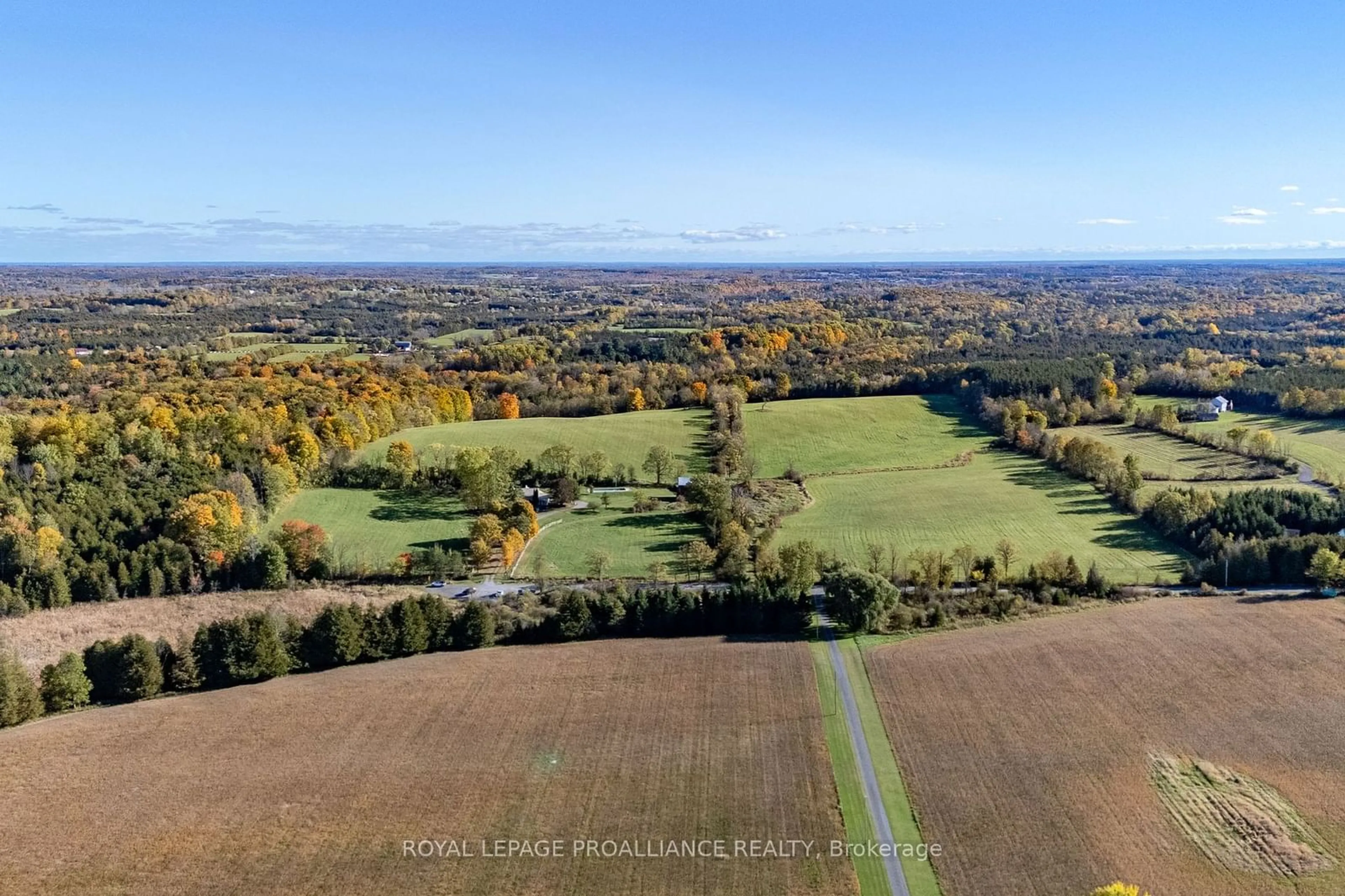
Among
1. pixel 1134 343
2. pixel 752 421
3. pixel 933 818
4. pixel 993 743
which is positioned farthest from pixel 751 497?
pixel 1134 343

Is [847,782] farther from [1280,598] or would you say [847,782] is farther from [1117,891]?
[1280,598]

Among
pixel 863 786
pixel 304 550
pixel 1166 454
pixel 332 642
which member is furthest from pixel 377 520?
pixel 1166 454

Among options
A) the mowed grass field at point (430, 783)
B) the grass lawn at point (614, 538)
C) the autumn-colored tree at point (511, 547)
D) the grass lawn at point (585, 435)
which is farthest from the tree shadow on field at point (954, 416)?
the mowed grass field at point (430, 783)

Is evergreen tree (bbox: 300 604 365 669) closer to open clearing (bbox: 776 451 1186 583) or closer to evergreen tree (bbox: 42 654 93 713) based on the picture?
evergreen tree (bbox: 42 654 93 713)

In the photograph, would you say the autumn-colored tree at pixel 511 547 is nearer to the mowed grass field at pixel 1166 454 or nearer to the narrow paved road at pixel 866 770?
the narrow paved road at pixel 866 770

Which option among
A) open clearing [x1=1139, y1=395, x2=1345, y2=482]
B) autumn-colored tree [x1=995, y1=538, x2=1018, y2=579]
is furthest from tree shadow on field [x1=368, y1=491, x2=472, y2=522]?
open clearing [x1=1139, y1=395, x2=1345, y2=482]

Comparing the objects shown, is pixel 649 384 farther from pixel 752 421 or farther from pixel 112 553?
pixel 112 553

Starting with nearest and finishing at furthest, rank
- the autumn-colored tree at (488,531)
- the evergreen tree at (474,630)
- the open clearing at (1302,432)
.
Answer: the evergreen tree at (474,630)
the autumn-colored tree at (488,531)
the open clearing at (1302,432)
